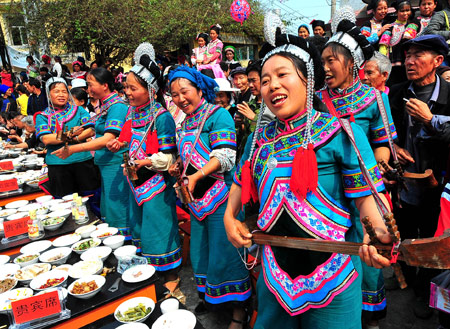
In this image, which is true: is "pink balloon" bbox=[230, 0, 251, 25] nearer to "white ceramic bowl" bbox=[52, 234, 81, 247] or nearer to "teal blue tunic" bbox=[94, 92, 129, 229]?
"teal blue tunic" bbox=[94, 92, 129, 229]

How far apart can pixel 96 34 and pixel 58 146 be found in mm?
10776

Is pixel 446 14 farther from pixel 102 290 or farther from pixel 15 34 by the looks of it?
pixel 15 34

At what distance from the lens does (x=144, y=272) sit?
7.21 feet

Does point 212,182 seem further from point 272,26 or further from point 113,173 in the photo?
point 113,173

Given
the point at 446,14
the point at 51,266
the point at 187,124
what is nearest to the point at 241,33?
the point at 446,14

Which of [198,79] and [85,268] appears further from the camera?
[198,79]

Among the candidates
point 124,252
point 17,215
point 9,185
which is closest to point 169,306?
point 124,252

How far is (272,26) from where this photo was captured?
5.47ft

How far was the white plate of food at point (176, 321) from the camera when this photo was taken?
1.67 metres

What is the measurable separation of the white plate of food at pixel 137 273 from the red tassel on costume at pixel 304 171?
53.2 inches

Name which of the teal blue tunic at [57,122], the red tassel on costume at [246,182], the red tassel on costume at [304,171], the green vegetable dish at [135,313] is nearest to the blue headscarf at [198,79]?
the red tassel on costume at [246,182]

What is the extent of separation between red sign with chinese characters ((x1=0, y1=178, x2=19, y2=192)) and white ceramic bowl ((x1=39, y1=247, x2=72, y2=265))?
2.28 metres

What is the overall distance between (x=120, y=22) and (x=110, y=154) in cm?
1111

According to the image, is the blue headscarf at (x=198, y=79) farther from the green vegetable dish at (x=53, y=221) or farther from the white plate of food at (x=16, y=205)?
the white plate of food at (x=16, y=205)
